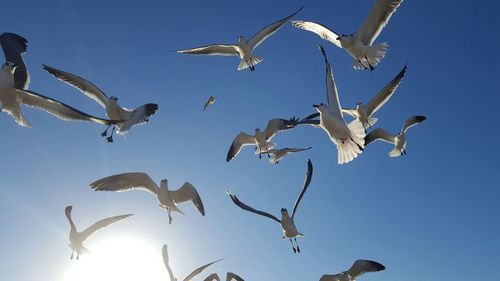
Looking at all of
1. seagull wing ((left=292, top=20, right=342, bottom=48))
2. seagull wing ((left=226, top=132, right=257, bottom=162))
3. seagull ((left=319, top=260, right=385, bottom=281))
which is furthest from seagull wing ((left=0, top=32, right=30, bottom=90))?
seagull ((left=319, top=260, right=385, bottom=281))

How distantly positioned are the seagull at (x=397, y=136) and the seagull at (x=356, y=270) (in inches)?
158

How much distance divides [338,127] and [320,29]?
3966 millimetres

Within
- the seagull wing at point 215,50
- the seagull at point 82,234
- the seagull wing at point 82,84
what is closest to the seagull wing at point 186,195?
the seagull at point 82,234

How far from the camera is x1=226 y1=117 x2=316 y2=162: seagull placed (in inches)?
512

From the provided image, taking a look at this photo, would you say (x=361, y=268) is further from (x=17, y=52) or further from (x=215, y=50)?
(x=17, y=52)

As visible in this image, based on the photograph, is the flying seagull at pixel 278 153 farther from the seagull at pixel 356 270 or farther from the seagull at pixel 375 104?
the seagull at pixel 356 270

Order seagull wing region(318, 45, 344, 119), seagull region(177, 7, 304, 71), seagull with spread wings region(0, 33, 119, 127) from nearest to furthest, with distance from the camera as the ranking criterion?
seagull wing region(318, 45, 344, 119)
seagull with spread wings region(0, 33, 119, 127)
seagull region(177, 7, 304, 71)

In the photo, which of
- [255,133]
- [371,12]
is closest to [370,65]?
[371,12]

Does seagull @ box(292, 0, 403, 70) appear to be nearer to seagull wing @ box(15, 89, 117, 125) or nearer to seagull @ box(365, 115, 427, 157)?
seagull @ box(365, 115, 427, 157)

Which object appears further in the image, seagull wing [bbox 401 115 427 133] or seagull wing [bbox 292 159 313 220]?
seagull wing [bbox 401 115 427 133]

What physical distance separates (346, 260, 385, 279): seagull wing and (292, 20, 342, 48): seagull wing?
4.81 metres

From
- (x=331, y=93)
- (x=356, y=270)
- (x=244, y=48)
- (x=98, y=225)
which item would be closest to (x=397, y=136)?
(x=356, y=270)

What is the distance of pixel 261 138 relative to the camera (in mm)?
13172

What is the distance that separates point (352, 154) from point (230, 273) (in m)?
3.76
